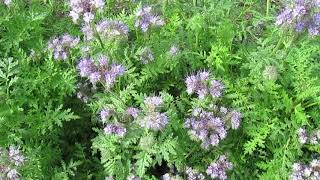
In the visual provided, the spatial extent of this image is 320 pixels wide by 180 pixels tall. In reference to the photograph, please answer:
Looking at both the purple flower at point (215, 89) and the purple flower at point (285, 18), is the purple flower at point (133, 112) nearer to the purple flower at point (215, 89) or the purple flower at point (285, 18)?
the purple flower at point (215, 89)

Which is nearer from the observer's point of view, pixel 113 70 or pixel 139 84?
pixel 113 70

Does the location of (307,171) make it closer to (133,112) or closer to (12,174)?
(133,112)

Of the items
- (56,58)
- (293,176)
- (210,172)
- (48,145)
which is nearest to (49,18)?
(56,58)

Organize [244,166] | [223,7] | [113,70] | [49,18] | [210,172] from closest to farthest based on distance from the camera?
A: [113,70], [210,172], [244,166], [223,7], [49,18]

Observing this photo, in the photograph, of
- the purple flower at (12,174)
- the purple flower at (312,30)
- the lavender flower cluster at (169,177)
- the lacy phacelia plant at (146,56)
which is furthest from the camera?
the lacy phacelia plant at (146,56)

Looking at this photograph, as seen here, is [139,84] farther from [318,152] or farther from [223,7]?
[318,152]

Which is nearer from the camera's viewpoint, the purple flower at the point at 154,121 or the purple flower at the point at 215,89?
the purple flower at the point at 154,121

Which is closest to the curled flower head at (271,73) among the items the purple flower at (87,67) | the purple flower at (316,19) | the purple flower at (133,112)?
the purple flower at (316,19)
